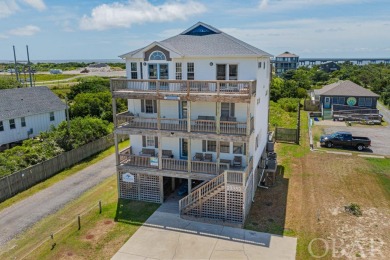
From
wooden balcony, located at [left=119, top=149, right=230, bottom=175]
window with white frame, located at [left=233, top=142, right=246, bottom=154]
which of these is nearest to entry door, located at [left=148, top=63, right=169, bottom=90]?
wooden balcony, located at [left=119, top=149, right=230, bottom=175]

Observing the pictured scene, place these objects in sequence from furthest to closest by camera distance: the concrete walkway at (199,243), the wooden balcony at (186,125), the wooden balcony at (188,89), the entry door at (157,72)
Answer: the entry door at (157,72) < the wooden balcony at (186,125) < the wooden balcony at (188,89) < the concrete walkway at (199,243)

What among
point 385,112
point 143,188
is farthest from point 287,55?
point 143,188

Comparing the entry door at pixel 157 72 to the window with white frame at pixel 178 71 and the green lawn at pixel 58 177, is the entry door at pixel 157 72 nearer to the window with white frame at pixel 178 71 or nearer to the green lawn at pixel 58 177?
the window with white frame at pixel 178 71

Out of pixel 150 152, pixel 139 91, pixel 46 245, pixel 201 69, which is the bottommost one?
pixel 46 245

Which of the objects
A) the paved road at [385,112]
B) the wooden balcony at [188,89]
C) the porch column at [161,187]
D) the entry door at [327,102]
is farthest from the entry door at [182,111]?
the entry door at [327,102]

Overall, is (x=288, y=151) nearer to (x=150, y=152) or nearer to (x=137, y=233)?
(x=150, y=152)

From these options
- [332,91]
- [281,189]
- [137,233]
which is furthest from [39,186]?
[332,91]
